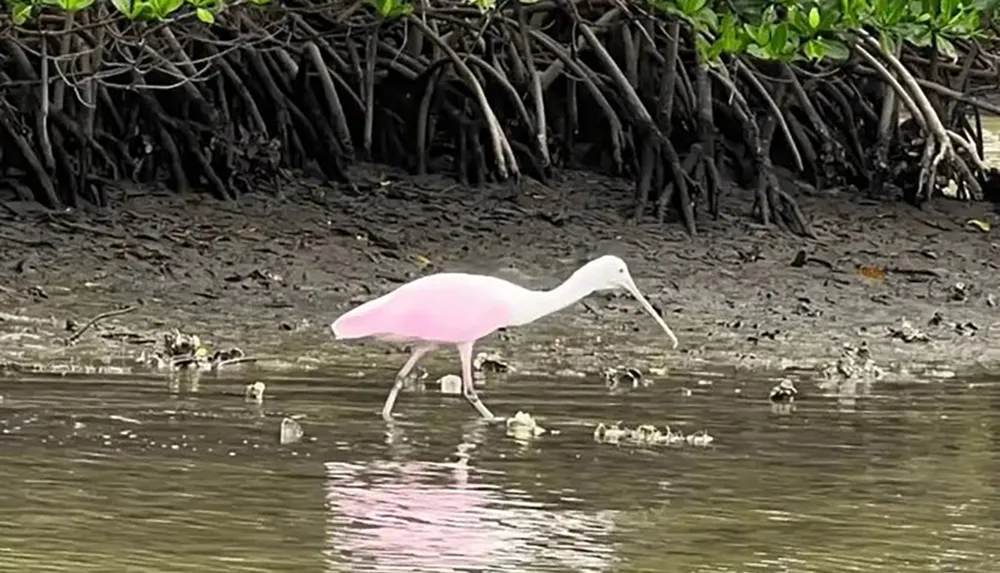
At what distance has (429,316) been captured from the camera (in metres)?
6.87

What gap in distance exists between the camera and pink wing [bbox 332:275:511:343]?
6.85 meters

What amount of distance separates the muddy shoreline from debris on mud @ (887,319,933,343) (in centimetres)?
2

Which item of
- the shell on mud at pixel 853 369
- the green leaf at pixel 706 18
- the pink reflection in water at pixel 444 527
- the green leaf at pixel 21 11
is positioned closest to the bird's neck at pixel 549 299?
the shell on mud at pixel 853 369

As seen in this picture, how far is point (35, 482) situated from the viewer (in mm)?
5520

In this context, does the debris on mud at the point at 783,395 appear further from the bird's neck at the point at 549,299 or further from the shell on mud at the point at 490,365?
the shell on mud at the point at 490,365

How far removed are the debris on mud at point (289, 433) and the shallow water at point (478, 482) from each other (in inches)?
1.8

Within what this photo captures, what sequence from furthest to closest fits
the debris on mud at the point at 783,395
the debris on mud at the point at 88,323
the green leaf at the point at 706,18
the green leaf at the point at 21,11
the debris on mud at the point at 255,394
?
the green leaf at the point at 706,18 < the green leaf at the point at 21,11 < the debris on mud at the point at 88,323 < the debris on mud at the point at 783,395 < the debris on mud at the point at 255,394

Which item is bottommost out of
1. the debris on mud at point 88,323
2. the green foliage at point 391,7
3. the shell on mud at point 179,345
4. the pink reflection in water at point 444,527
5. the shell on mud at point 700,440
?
the pink reflection in water at point 444,527

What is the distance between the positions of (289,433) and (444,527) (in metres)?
1.18

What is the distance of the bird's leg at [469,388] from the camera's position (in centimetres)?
670

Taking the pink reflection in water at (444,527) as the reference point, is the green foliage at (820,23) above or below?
above

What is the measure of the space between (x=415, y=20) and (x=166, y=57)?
119 centimetres

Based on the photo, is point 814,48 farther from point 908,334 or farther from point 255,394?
point 255,394

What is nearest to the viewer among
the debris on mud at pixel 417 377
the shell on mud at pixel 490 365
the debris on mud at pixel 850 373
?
the debris on mud at pixel 417 377
